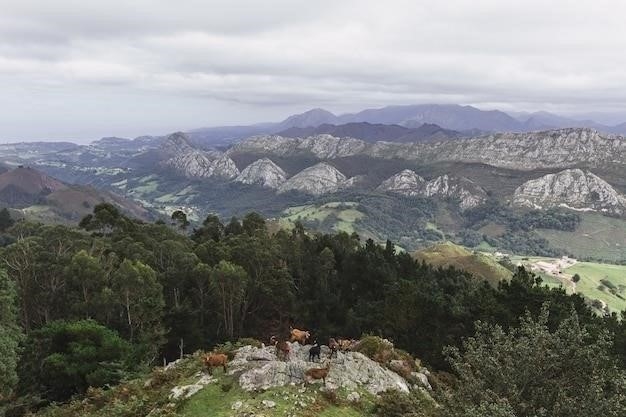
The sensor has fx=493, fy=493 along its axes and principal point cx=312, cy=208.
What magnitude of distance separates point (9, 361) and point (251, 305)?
44253 millimetres

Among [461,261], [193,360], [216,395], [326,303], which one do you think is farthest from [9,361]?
[461,261]

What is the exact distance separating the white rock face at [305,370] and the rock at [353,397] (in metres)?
0.52

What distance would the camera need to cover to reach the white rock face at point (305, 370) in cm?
2778

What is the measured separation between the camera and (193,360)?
35.8m

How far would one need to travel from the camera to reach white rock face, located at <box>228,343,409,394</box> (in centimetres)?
2778

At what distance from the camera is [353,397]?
27656mm

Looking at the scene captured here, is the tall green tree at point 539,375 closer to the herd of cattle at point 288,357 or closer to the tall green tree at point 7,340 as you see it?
the herd of cattle at point 288,357

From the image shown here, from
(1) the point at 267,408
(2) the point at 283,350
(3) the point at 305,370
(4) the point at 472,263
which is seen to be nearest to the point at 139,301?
(2) the point at 283,350

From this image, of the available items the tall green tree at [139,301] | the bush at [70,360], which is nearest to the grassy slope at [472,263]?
the tall green tree at [139,301]

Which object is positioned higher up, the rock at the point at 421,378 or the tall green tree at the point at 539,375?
the tall green tree at the point at 539,375

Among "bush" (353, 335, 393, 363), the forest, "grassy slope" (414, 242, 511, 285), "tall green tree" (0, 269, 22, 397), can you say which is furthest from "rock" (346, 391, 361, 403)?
"grassy slope" (414, 242, 511, 285)

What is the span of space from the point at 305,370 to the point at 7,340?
2382 centimetres

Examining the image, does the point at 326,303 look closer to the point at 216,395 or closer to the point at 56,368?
the point at 56,368

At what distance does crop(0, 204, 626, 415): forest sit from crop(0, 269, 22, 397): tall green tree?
0.40 feet
